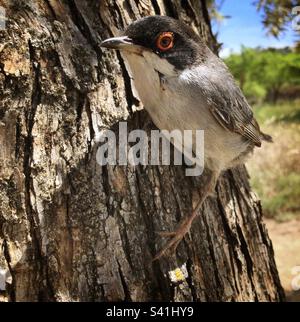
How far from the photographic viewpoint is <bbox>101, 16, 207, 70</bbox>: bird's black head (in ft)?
8.45

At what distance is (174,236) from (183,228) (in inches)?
3.4

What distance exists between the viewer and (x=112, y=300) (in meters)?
2.64

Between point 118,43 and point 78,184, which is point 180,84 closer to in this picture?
point 118,43

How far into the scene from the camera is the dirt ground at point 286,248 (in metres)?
7.29

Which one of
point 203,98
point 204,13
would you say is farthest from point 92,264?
point 204,13

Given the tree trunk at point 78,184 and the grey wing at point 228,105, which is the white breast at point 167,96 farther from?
the tree trunk at point 78,184

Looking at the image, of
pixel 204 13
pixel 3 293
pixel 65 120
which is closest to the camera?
pixel 3 293

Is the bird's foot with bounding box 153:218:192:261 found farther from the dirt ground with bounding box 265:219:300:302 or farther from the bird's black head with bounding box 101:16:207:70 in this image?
the dirt ground with bounding box 265:219:300:302

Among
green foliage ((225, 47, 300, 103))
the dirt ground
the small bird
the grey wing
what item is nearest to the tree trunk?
the small bird

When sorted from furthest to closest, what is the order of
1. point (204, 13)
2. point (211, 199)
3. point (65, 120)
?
point (204, 13)
point (211, 199)
point (65, 120)

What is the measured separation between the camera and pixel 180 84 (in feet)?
8.88

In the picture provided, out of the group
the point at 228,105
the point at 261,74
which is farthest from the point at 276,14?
Result: the point at 261,74

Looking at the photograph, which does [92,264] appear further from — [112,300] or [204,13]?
[204,13]
